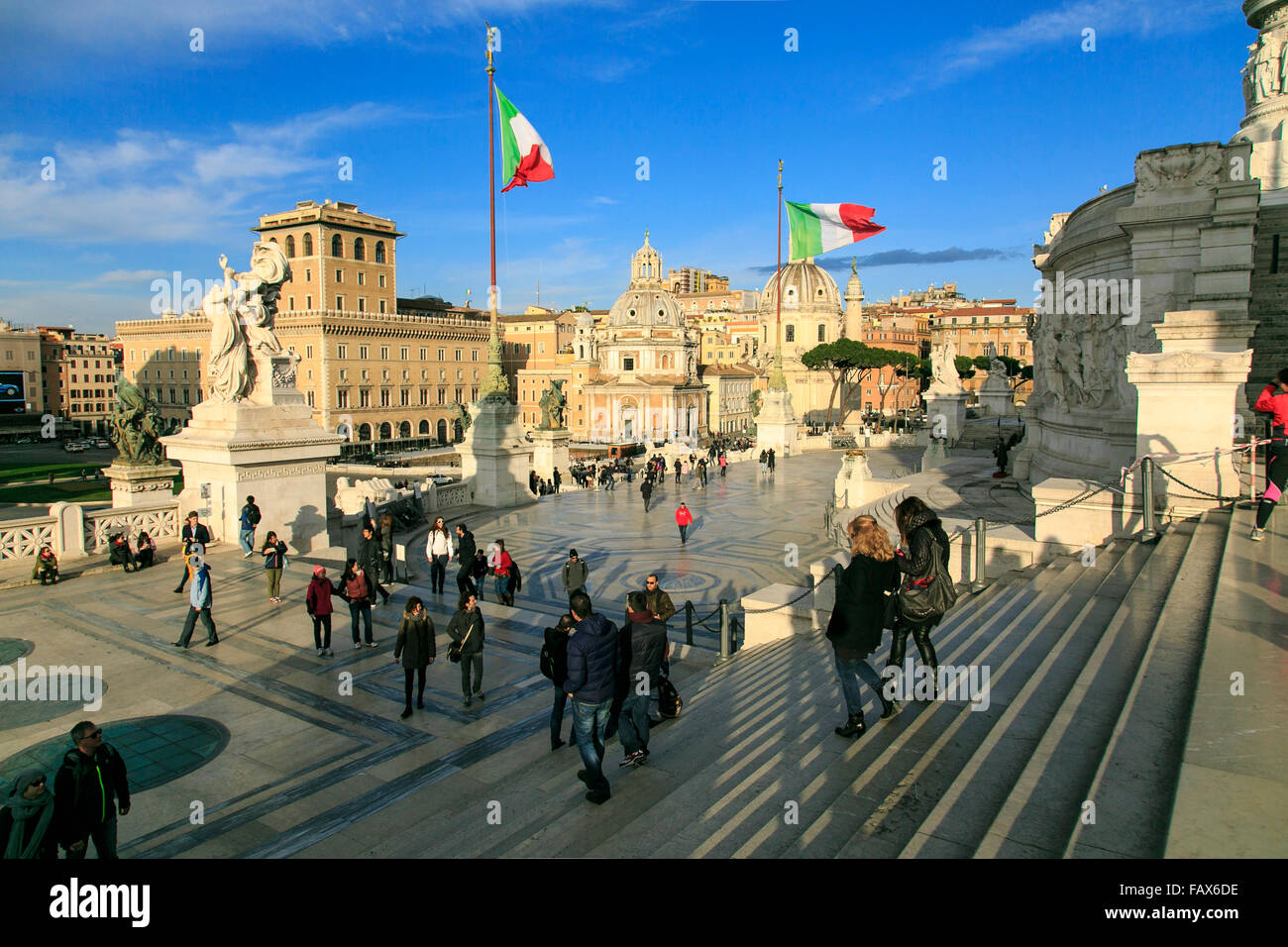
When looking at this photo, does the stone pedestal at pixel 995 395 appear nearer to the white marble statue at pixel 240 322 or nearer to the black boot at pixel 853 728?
the white marble statue at pixel 240 322

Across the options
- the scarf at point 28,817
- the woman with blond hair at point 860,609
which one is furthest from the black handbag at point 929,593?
the scarf at point 28,817

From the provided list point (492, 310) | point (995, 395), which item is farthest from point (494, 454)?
point (995, 395)

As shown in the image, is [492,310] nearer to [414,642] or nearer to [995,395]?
[414,642]

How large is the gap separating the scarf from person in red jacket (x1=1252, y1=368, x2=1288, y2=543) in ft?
31.1

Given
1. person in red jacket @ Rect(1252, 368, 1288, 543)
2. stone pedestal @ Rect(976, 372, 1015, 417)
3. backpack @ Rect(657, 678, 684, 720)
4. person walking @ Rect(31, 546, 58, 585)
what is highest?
stone pedestal @ Rect(976, 372, 1015, 417)

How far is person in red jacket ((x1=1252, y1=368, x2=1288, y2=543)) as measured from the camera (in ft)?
24.4

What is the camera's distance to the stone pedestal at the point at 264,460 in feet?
40.9

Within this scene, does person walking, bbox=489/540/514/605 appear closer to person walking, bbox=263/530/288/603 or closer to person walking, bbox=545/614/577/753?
person walking, bbox=263/530/288/603

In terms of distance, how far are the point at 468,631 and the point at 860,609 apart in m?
3.62

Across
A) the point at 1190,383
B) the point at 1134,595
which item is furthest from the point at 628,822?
the point at 1190,383

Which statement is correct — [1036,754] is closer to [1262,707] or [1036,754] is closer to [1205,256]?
[1262,707]

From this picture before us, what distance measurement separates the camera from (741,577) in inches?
602

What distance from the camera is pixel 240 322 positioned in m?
12.9

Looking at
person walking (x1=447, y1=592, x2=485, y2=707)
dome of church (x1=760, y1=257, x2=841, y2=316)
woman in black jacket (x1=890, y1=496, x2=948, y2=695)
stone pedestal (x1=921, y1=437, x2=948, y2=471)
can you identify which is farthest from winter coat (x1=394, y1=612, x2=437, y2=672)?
dome of church (x1=760, y1=257, x2=841, y2=316)
